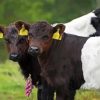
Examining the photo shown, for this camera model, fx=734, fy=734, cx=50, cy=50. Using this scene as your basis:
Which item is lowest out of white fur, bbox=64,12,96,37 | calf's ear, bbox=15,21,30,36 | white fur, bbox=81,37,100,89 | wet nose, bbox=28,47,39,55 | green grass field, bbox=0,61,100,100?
green grass field, bbox=0,61,100,100

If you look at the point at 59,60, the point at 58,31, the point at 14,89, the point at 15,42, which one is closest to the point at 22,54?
the point at 15,42

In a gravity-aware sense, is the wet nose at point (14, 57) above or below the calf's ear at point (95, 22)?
below

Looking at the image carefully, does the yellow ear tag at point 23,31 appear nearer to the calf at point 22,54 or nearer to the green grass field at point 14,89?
the calf at point 22,54

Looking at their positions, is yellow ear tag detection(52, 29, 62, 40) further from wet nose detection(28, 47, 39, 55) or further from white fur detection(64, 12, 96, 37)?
white fur detection(64, 12, 96, 37)

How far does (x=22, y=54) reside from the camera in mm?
13664

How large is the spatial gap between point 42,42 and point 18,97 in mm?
3890

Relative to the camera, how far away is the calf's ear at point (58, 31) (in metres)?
12.7

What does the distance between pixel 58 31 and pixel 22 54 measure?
3.85 feet

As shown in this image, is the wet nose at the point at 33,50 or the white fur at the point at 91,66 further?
the white fur at the point at 91,66

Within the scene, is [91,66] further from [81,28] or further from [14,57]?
[81,28]

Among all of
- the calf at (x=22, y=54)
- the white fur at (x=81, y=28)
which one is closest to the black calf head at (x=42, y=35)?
the calf at (x=22, y=54)

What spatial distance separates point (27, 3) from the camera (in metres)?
38.2

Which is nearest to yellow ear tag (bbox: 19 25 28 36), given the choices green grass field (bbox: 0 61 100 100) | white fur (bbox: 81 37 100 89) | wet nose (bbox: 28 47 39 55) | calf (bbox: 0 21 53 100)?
calf (bbox: 0 21 53 100)

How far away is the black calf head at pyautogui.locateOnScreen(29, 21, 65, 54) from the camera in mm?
12492
